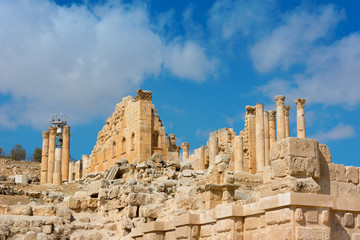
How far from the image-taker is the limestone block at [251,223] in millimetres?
8070

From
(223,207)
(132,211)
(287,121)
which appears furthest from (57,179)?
(223,207)

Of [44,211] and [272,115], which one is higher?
[272,115]

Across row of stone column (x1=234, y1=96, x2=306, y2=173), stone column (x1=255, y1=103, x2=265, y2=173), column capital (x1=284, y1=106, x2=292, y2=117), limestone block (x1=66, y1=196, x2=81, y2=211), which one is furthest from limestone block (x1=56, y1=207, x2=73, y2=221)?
column capital (x1=284, y1=106, x2=292, y2=117)

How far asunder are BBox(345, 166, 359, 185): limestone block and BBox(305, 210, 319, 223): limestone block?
1293mm

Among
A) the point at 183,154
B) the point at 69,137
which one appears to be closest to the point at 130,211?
the point at 69,137

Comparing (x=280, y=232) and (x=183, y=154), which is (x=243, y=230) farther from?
(x=183, y=154)

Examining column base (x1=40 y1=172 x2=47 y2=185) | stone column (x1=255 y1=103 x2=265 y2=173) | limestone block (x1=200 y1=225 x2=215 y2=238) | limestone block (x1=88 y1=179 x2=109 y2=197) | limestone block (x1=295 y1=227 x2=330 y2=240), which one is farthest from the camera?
column base (x1=40 y1=172 x2=47 y2=185)

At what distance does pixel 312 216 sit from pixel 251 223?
4.21 feet

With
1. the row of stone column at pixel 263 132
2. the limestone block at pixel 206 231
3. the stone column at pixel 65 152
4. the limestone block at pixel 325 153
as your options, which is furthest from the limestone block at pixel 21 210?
the stone column at pixel 65 152

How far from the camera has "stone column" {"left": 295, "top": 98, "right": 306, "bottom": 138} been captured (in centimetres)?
3022

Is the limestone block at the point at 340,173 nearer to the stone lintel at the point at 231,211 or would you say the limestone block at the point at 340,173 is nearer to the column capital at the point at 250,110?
the stone lintel at the point at 231,211

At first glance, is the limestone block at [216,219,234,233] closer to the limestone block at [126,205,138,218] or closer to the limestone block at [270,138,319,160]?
the limestone block at [270,138,319,160]

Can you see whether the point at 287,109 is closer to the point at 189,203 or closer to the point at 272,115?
the point at 272,115

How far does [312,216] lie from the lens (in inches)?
279
